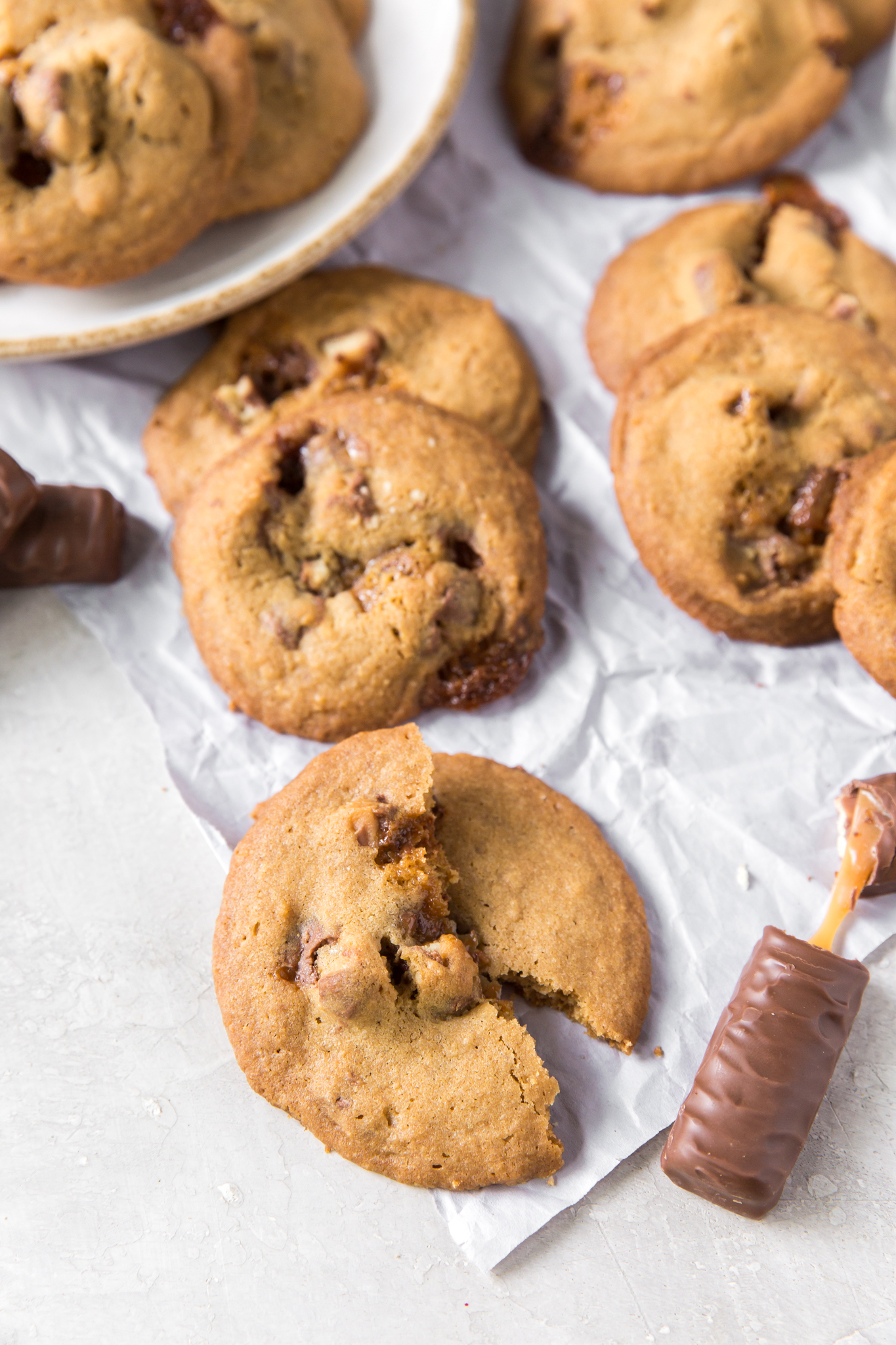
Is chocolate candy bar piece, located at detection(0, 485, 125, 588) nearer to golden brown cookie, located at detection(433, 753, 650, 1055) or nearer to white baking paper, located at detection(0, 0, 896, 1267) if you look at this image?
white baking paper, located at detection(0, 0, 896, 1267)

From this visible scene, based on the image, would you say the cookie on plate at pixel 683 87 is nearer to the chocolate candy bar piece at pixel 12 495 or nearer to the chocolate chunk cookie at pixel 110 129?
the chocolate chunk cookie at pixel 110 129

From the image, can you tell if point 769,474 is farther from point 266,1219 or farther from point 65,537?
point 266,1219

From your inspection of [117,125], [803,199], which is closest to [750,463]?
[803,199]

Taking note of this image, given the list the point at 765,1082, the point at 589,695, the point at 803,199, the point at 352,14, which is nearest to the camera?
the point at 765,1082

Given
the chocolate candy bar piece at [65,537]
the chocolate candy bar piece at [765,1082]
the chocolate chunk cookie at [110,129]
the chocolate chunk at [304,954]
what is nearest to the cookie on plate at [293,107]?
the chocolate chunk cookie at [110,129]

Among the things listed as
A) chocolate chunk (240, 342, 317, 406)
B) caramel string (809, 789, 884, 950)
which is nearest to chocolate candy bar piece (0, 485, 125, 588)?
chocolate chunk (240, 342, 317, 406)

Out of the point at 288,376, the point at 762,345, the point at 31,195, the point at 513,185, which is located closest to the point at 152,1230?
the point at 288,376
